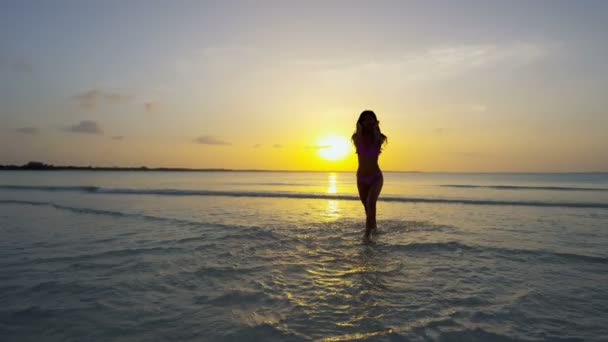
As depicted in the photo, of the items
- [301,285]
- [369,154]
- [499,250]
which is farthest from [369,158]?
[301,285]

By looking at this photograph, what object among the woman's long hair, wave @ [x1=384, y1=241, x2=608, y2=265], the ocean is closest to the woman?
the woman's long hair

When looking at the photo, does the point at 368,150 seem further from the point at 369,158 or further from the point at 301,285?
the point at 301,285

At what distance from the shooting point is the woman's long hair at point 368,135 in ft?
24.1

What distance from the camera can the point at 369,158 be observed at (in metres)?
7.66

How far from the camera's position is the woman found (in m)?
7.37

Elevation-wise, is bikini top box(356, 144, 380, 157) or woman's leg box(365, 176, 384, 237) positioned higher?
bikini top box(356, 144, 380, 157)

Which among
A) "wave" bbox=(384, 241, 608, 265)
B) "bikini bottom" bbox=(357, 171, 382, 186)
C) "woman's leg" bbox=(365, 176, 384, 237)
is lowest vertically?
"wave" bbox=(384, 241, 608, 265)

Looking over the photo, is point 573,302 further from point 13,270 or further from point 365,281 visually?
point 13,270

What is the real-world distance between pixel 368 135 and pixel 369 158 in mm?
532

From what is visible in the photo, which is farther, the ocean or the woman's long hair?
the woman's long hair

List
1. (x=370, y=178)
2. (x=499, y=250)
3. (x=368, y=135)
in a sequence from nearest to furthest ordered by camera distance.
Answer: (x=499, y=250), (x=368, y=135), (x=370, y=178)

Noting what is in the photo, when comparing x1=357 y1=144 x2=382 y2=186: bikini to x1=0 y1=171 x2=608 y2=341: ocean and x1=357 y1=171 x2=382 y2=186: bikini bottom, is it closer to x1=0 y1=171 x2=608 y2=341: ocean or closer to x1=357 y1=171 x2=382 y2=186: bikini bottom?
x1=357 y1=171 x2=382 y2=186: bikini bottom

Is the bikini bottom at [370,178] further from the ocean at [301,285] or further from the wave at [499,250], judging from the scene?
the wave at [499,250]

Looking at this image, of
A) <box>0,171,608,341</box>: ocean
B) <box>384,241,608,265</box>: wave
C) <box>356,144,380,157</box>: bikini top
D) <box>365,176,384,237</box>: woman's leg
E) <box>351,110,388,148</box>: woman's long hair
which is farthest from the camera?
<box>356,144,380,157</box>: bikini top
